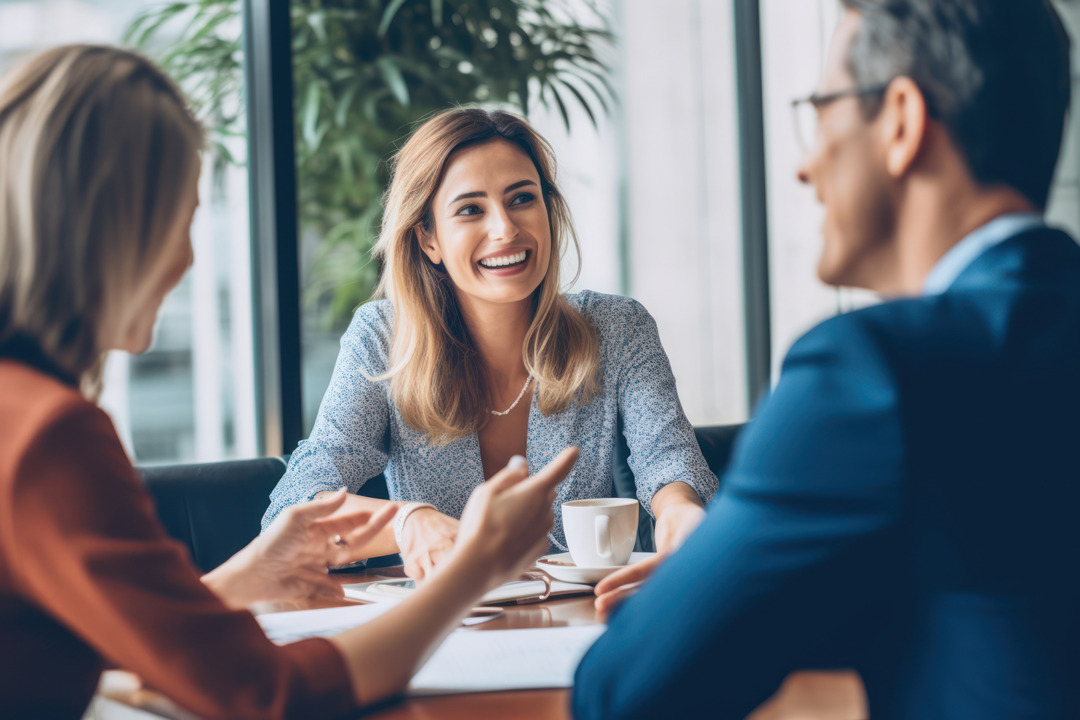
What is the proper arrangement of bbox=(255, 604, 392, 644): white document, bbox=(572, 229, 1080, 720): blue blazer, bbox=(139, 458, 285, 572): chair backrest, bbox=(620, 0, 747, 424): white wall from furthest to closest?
bbox=(620, 0, 747, 424): white wall < bbox=(139, 458, 285, 572): chair backrest < bbox=(255, 604, 392, 644): white document < bbox=(572, 229, 1080, 720): blue blazer

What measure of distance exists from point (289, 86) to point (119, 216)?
186 cm

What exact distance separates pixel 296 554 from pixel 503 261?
915mm

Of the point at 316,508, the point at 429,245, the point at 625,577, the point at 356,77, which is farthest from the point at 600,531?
the point at 356,77

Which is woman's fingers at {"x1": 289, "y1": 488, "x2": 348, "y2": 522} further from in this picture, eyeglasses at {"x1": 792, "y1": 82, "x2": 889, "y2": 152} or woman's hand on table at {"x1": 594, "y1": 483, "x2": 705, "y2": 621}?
eyeglasses at {"x1": 792, "y1": 82, "x2": 889, "y2": 152}

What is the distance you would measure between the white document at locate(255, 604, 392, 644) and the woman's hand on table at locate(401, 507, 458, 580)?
168 mm

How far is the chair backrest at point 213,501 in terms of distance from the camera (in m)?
1.60

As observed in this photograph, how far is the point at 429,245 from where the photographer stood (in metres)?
1.94

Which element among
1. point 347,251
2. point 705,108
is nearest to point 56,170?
point 347,251

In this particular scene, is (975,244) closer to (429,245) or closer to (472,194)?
(472,194)


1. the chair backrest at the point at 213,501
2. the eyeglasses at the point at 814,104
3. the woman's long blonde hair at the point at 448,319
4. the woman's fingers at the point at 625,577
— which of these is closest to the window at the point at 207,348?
the woman's long blonde hair at the point at 448,319

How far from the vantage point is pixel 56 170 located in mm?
661

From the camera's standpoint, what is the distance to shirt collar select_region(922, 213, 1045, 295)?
61cm

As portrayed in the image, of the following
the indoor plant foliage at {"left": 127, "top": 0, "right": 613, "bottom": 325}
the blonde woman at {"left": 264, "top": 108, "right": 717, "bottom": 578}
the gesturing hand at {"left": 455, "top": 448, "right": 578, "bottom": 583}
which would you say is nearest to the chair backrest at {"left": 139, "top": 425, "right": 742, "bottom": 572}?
the blonde woman at {"left": 264, "top": 108, "right": 717, "bottom": 578}

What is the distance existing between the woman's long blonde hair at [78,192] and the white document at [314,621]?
365 mm
